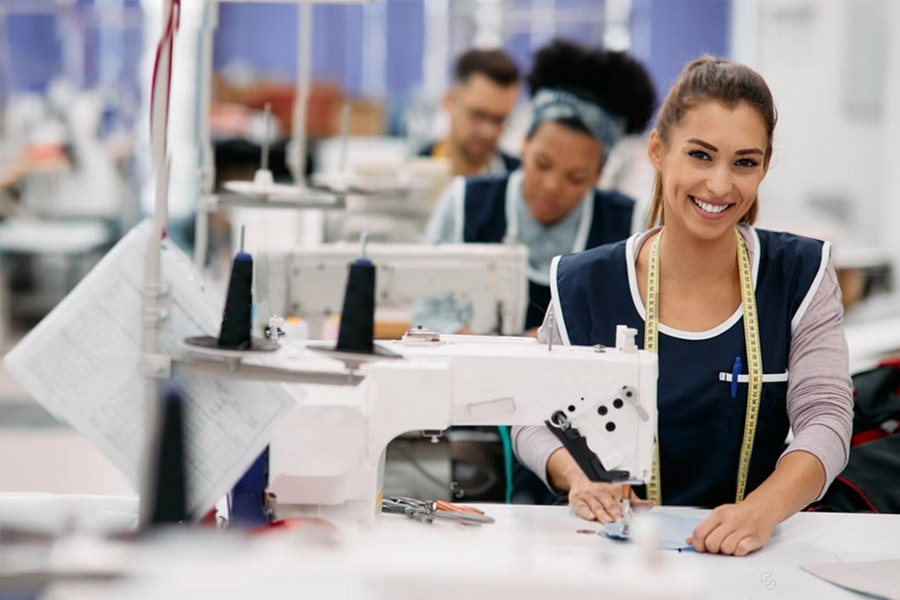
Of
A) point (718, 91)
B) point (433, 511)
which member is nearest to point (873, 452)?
point (718, 91)

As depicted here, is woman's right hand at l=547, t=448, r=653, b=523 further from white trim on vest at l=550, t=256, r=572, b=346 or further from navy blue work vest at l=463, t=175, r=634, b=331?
navy blue work vest at l=463, t=175, r=634, b=331

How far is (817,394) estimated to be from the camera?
1678 mm

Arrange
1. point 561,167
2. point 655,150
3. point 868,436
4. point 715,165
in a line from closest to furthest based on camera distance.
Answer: point 715,165
point 655,150
point 868,436
point 561,167

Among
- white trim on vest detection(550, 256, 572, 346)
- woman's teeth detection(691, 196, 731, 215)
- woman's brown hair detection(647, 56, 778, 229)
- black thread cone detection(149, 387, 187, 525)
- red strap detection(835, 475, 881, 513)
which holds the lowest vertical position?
red strap detection(835, 475, 881, 513)

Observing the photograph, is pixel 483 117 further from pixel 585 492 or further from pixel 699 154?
pixel 585 492

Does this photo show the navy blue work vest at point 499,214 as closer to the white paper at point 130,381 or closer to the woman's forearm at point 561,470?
the woman's forearm at point 561,470

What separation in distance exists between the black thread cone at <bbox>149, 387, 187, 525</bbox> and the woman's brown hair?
2.96 feet

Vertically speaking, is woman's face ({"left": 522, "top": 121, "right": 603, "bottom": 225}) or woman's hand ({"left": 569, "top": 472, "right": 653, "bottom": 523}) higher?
woman's face ({"left": 522, "top": 121, "right": 603, "bottom": 225})

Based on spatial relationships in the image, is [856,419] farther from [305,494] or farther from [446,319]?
[305,494]

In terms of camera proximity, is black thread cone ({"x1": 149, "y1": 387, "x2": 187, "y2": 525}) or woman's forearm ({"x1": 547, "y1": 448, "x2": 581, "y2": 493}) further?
woman's forearm ({"x1": 547, "y1": 448, "x2": 581, "y2": 493})

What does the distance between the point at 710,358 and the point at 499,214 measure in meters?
1.29

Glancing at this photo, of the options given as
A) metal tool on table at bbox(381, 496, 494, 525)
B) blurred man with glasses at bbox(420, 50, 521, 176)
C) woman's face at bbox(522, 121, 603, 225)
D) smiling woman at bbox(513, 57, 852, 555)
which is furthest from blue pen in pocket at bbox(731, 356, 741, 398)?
blurred man with glasses at bbox(420, 50, 521, 176)

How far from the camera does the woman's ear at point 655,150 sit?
1.79 meters

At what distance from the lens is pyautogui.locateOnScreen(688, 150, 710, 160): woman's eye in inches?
65.6
